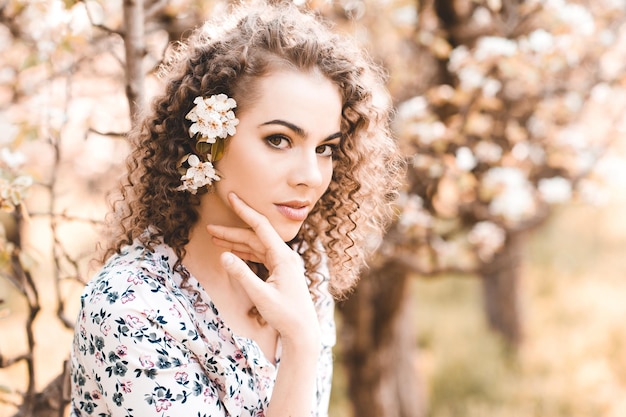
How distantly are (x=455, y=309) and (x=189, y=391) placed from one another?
24.7 ft

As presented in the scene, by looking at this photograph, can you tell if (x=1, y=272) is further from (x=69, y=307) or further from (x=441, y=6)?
(x=69, y=307)

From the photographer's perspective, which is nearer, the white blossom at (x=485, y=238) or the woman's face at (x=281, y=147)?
the woman's face at (x=281, y=147)

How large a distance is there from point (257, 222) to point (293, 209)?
0.34 ft

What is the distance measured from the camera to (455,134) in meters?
3.41

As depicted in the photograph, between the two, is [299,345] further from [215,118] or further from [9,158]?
[9,158]

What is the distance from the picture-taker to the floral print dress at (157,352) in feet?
5.07

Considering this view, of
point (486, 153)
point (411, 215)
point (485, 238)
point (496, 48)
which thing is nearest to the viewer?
point (496, 48)

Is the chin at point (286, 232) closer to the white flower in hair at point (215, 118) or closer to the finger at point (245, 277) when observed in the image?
the finger at point (245, 277)

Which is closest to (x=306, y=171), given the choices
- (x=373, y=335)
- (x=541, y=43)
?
(x=541, y=43)

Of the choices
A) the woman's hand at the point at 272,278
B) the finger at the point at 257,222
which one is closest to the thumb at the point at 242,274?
the woman's hand at the point at 272,278

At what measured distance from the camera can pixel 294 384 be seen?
1.64 m

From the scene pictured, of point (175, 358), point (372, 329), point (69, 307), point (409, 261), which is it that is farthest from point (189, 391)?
point (69, 307)

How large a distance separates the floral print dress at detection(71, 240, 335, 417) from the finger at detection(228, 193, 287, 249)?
23cm

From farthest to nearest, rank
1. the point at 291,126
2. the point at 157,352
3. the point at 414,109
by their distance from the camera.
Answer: the point at 414,109, the point at 291,126, the point at 157,352
